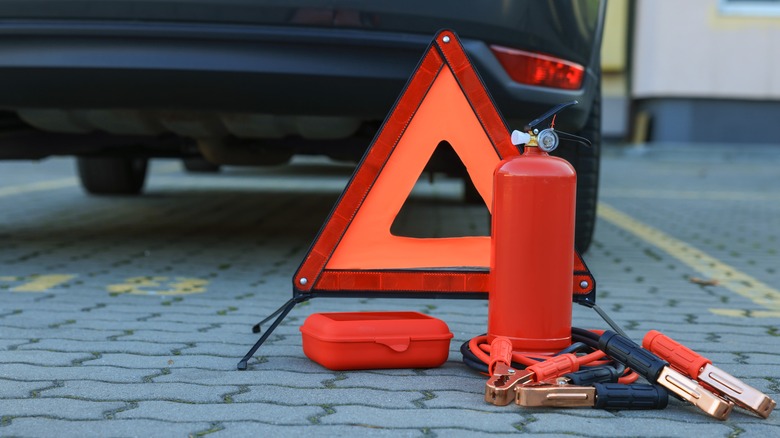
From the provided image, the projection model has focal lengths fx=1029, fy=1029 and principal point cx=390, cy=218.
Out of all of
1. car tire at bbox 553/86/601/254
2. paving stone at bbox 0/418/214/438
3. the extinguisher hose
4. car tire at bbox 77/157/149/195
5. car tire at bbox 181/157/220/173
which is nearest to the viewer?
paving stone at bbox 0/418/214/438

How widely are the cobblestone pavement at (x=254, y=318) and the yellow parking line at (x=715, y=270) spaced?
0.06 feet

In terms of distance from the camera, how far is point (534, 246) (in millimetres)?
2471

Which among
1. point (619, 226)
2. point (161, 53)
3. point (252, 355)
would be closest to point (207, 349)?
point (252, 355)

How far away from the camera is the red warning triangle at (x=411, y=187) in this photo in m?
2.70

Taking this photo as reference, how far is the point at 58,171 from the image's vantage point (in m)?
11.5

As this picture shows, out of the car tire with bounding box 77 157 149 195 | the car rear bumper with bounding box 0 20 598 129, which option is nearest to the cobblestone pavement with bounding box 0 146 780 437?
the car tire with bounding box 77 157 149 195

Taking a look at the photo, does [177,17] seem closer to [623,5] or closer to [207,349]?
[207,349]

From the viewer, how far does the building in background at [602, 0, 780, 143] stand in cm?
1571

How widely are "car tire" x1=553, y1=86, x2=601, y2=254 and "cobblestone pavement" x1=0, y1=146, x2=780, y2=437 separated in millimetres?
254

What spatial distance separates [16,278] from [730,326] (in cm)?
260

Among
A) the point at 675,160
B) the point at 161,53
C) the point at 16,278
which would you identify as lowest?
the point at 675,160

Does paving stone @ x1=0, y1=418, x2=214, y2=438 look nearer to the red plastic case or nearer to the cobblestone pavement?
the cobblestone pavement

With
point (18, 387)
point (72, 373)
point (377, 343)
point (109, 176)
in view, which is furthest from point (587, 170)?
point (109, 176)

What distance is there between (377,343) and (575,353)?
49cm
